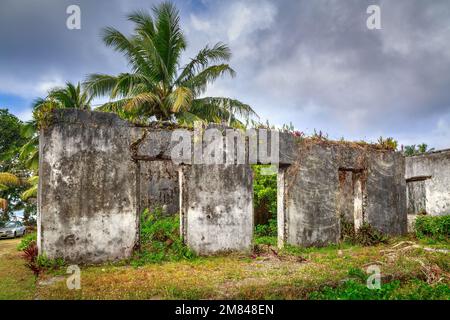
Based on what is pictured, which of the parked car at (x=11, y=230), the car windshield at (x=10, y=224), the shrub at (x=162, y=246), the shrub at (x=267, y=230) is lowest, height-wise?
the parked car at (x=11, y=230)

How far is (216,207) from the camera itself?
26.0 feet

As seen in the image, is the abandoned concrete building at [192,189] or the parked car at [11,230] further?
the parked car at [11,230]

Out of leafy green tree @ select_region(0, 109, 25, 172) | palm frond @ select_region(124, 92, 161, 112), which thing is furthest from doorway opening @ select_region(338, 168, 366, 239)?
leafy green tree @ select_region(0, 109, 25, 172)

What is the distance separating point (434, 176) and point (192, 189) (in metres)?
9.33

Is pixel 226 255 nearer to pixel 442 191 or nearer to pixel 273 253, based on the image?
pixel 273 253

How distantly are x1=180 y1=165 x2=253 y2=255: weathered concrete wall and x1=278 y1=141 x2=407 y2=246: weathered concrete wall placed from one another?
1.27 m

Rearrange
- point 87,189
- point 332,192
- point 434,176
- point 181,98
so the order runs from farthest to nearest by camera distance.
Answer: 1. point 181,98
2. point 434,176
3. point 332,192
4. point 87,189

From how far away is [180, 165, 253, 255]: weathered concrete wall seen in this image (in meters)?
7.73

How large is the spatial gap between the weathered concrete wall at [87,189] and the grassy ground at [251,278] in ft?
1.57

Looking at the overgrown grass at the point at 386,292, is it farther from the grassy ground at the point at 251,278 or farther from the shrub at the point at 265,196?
the shrub at the point at 265,196

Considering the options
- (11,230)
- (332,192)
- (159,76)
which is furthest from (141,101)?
(11,230)

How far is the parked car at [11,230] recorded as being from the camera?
56.3 feet

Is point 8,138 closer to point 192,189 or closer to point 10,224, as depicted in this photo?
point 10,224

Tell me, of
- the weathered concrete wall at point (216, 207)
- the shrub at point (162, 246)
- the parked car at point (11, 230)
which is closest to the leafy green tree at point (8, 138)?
the parked car at point (11, 230)
